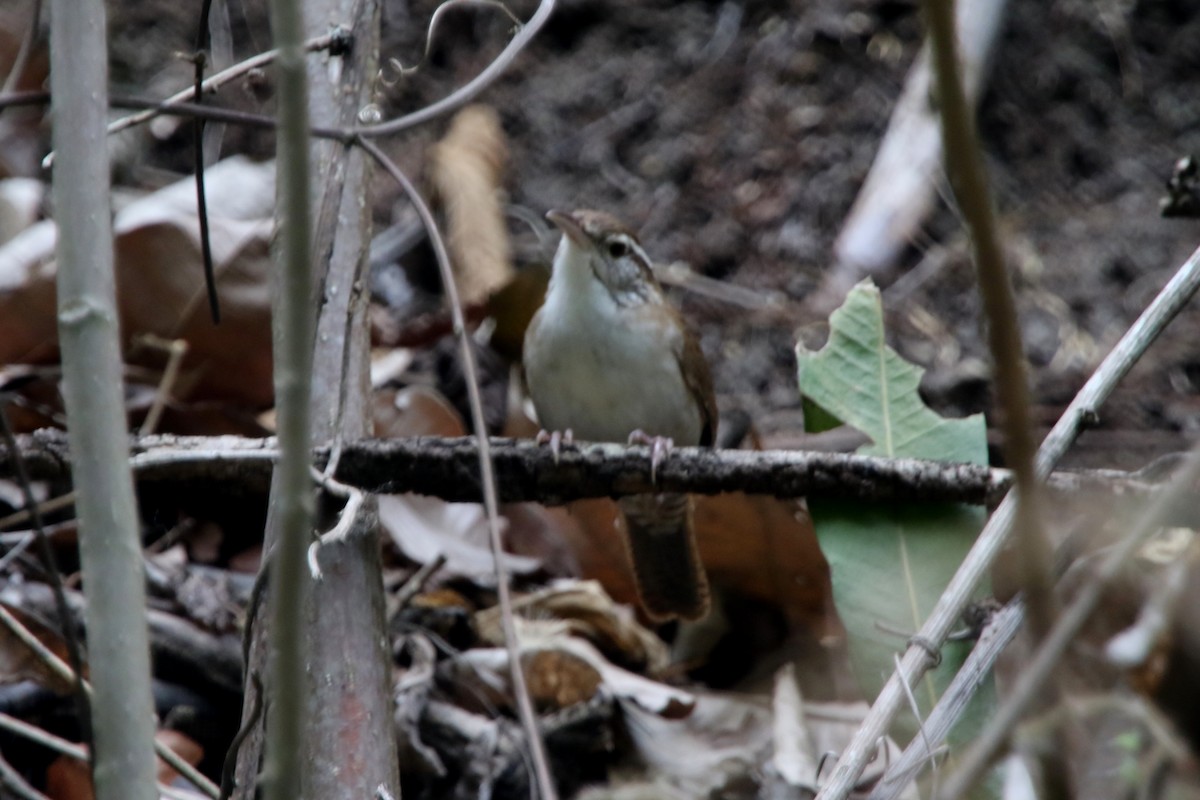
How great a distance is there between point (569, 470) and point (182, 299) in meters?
1.79

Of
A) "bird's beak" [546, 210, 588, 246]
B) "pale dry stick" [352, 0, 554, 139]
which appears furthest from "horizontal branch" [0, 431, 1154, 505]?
"bird's beak" [546, 210, 588, 246]

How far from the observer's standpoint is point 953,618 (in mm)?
2326

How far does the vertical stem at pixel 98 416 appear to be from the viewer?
1.53 meters

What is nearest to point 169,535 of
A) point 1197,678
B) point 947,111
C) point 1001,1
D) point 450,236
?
point 450,236

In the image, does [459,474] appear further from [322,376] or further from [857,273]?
[857,273]

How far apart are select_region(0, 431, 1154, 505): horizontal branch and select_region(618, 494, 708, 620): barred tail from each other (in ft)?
3.65

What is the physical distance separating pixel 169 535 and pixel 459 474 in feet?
4.45

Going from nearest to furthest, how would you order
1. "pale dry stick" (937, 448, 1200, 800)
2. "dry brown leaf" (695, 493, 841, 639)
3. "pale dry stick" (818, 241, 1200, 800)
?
1. "pale dry stick" (937, 448, 1200, 800)
2. "pale dry stick" (818, 241, 1200, 800)
3. "dry brown leaf" (695, 493, 841, 639)

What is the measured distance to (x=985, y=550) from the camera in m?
2.31

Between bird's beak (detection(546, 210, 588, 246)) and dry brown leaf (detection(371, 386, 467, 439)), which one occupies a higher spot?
bird's beak (detection(546, 210, 588, 246))

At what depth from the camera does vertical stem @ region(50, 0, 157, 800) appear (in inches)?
60.2

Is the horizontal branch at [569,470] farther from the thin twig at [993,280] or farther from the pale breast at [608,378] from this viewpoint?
the thin twig at [993,280]

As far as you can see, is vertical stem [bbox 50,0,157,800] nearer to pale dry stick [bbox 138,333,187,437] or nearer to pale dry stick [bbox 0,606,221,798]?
pale dry stick [bbox 0,606,221,798]

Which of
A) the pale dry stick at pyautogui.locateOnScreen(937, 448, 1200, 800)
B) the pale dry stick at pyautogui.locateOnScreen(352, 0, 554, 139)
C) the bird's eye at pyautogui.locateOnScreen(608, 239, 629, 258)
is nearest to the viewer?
the pale dry stick at pyautogui.locateOnScreen(937, 448, 1200, 800)
